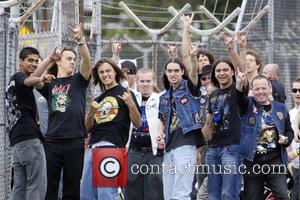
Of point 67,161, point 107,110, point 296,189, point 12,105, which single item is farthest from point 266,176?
point 12,105

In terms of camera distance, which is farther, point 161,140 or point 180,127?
point 161,140

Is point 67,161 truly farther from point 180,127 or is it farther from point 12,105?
point 180,127

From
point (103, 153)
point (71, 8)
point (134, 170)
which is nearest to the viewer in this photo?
point (103, 153)

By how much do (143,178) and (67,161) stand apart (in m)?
1.44

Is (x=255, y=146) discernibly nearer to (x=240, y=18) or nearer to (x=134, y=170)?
(x=134, y=170)

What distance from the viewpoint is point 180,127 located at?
11695 millimetres

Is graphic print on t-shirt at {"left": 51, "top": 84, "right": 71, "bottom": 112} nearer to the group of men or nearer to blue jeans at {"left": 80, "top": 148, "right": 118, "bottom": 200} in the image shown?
the group of men

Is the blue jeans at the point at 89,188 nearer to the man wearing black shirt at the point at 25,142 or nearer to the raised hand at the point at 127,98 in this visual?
the man wearing black shirt at the point at 25,142

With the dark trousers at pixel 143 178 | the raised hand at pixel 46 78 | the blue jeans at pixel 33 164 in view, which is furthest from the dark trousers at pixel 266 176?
the raised hand at pixel 46 78

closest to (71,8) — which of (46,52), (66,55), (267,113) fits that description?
(46,52)

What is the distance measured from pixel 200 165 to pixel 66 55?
247cm

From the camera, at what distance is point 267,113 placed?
1189 centimetres

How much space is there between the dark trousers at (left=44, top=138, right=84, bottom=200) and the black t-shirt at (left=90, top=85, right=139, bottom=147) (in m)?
0.25

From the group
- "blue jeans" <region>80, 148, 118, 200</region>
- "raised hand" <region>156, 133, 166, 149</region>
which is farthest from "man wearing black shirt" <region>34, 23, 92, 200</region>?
"raised hand" <region>156, 133, 166, 149</region>
